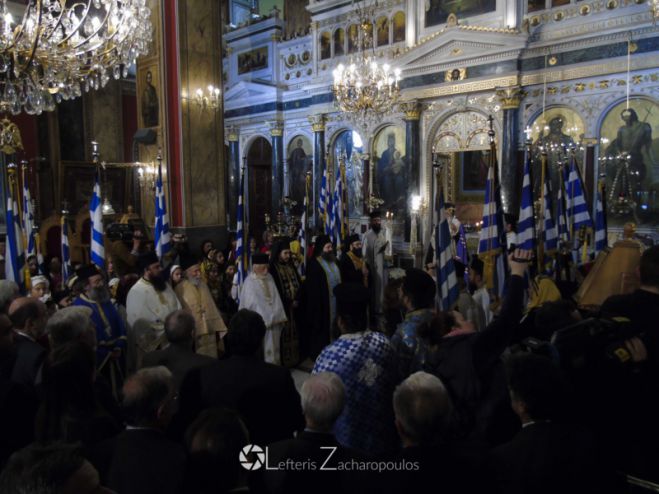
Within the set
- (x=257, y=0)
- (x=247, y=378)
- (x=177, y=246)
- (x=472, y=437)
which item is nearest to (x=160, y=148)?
(x=177, y=246)

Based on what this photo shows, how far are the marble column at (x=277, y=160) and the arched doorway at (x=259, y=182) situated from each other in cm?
130

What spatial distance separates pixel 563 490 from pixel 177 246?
862 cm

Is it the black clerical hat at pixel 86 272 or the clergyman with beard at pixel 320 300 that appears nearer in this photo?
the black clerical hat at pixel 86 272

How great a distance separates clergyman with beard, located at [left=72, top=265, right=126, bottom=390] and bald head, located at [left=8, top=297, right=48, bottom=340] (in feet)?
3.37

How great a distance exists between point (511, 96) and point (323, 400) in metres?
13.2

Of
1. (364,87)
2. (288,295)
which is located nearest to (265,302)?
(288,295)

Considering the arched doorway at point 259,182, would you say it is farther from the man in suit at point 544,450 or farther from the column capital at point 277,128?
the man in suit at point 544,450

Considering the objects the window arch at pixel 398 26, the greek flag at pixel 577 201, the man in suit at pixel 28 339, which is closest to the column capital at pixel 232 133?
the window arch at pixel 398 26

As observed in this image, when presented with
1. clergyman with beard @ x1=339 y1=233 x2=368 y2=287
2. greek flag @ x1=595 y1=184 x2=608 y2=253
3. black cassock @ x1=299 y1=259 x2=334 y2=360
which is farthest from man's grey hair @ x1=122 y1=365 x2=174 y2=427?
greek flag @ x1=595 y1=184 x2=608 y2=253

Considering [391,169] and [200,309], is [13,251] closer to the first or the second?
[200,309]

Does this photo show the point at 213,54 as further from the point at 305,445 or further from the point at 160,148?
the point at 305,445

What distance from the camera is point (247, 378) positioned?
282cm

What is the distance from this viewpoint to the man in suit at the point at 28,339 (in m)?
3.27

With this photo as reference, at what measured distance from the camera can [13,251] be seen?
652cm
